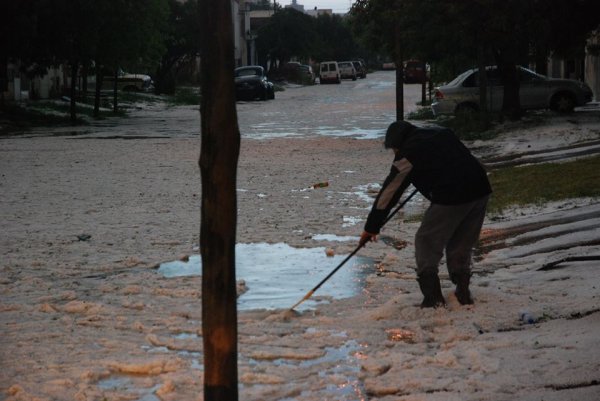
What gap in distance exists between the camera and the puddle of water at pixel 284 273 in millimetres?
8773

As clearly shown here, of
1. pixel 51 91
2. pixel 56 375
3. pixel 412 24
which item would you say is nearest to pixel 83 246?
pixel 56 375

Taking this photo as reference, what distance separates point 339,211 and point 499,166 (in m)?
5.47

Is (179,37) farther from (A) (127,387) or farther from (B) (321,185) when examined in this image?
(A) (127,387)

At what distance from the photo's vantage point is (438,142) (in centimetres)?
771

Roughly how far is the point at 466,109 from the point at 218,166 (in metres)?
25.4

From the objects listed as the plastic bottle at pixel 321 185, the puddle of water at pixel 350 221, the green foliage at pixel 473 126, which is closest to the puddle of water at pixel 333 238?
the puddle of water at pixel 350 221

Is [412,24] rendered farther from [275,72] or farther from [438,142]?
[275,72]

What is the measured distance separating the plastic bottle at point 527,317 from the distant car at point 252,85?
148ft

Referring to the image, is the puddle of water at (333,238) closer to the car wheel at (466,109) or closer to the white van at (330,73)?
the car wheel at (466,109)

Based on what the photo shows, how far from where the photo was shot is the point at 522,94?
30016 mm

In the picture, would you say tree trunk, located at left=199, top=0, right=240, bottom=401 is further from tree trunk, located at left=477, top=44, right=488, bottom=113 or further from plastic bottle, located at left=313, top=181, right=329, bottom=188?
tree trunk, located at left=477, top=44, right=488, bottom=113

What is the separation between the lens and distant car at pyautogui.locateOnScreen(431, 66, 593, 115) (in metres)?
29.3

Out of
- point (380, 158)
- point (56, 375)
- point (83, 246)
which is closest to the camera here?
point (56, 375)

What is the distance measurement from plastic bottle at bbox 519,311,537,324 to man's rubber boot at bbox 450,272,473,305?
0.49m
